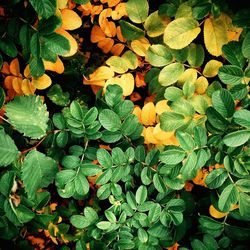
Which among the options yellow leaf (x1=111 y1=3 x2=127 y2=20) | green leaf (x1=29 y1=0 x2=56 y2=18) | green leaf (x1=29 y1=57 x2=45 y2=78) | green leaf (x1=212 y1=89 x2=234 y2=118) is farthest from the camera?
yellow leaf (x1=111 y1=3 x2=127 y2=20)

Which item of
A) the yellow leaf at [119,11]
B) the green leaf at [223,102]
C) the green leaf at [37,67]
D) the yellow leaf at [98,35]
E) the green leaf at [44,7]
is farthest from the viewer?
the yellow leaf at [98,35]

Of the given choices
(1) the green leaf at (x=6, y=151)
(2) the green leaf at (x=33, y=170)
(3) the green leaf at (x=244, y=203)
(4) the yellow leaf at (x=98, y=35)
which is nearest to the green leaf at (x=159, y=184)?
(3) the green leaf at (x=244, y=203)

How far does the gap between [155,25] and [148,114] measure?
0.99ft

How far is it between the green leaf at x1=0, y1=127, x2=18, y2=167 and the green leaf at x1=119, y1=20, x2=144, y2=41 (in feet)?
1.69

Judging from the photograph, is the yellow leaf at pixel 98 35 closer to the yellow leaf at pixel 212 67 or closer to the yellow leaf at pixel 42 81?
the yellow leaf at pixel 42 81

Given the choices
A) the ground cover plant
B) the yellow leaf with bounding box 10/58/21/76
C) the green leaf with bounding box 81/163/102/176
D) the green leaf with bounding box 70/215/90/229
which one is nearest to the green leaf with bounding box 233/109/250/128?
the ground cover plant

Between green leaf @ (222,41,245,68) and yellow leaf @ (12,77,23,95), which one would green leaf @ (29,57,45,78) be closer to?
yellow leaf @ (12,77,23,95)

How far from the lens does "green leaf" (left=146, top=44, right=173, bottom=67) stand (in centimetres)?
107

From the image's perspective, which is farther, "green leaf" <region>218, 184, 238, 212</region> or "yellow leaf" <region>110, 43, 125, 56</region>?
"yellow leaf" <region>110, 43, 125, 56</region>

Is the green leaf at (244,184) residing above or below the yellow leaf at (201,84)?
below

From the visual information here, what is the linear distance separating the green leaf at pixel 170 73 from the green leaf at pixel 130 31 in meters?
0.15

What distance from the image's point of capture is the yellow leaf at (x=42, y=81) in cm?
114

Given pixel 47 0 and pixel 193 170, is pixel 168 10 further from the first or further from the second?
pixel 193 170

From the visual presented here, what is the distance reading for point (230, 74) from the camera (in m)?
0.97
